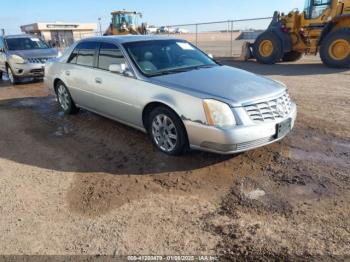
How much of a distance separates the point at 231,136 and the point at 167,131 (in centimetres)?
102

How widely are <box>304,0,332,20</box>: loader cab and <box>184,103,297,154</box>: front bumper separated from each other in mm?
11312

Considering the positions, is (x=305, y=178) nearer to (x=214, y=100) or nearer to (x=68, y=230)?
(x=214, y=100)

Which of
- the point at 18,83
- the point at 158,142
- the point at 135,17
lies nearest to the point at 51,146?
the point at 158,142

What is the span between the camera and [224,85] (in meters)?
4.23

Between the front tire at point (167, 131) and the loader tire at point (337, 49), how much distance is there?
1032 cm

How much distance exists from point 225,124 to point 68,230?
2.01m

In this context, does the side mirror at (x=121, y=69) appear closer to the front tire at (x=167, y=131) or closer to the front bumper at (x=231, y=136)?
the front tire at (x=167, y=131)

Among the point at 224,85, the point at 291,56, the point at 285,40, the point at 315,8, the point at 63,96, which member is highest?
the point at 315,8

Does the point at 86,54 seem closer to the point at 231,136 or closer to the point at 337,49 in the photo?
the point at 231,136

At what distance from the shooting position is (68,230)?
3.09 m

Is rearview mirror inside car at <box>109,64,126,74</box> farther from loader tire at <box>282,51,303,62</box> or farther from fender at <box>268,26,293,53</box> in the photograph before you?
loader tire at <box>282,51,303,62</box>

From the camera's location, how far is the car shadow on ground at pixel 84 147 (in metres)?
4.36

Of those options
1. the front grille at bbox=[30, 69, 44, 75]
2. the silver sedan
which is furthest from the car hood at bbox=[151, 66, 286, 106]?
the front grille at bbox=[30, 69, 44, 75]

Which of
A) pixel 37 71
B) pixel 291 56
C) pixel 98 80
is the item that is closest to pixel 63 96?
pixel 98 80
